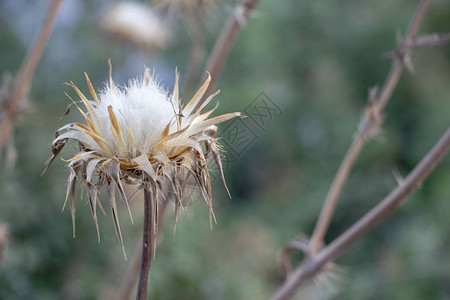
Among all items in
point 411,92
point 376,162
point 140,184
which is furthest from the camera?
point 411,92

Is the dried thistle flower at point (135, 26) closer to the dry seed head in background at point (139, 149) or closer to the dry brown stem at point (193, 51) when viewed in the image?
the dry brown stem at point (193, 51)

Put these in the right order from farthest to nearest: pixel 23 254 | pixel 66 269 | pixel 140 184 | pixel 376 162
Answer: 1. pixel 376 162
2. pixel 66 269
3. pixel 23 254
4. pixel 140 184

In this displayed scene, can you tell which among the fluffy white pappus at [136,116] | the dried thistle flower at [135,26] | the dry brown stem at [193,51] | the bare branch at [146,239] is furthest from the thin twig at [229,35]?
the dried thistle flower at [135,26]

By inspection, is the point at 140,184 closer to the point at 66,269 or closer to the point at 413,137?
the point at 66,269

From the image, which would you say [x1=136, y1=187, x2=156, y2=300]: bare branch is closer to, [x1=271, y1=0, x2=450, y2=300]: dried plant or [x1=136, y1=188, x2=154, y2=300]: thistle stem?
[x1=136, y1=188, x2=154, y2=300]: thistle stem

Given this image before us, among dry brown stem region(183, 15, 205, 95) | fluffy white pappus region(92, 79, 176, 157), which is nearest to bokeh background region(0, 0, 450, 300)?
dry brown stem region(183, 15, 205, 95)

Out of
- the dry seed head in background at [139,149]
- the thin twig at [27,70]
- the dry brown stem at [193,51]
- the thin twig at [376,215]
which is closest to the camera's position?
the dry seed head in background at [139,149]

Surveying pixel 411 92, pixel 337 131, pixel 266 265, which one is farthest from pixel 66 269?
pixel 411 92
